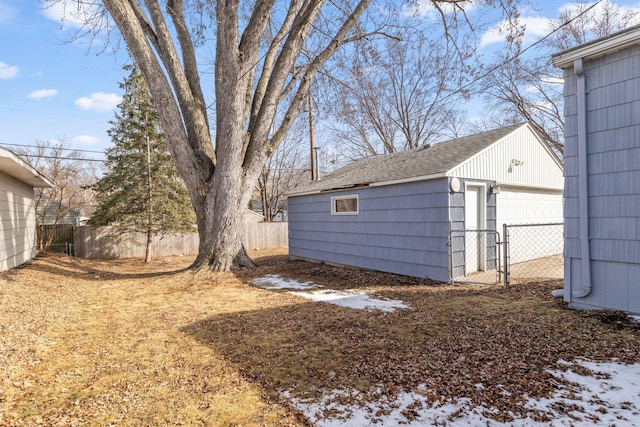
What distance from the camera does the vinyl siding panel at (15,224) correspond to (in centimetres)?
786

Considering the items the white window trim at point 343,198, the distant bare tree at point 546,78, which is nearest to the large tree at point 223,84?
the white window trim at point 343,198

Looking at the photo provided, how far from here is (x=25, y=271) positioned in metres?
7.89

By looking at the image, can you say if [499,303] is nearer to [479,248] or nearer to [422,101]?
[479,248]

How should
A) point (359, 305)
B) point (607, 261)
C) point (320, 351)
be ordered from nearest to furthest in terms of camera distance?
point (320, 351) < point (607, 261) < point (359, 305)

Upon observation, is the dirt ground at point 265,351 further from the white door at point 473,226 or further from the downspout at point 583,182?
the white door at point 473,226

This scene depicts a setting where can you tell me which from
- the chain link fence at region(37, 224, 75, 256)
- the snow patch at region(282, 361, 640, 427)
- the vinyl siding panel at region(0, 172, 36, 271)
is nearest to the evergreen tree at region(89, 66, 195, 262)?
the vinyl siding panel at region(0, 172, 36, 271)

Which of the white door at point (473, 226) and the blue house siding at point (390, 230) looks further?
the white door at point (473, 226)

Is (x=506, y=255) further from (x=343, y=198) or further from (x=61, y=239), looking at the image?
(x=61, y=239)

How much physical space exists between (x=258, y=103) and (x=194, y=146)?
2026mm

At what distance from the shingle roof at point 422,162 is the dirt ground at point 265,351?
8.53 feet

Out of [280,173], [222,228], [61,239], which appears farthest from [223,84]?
[280,173]

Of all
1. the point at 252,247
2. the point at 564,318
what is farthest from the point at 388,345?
the point at 252,247

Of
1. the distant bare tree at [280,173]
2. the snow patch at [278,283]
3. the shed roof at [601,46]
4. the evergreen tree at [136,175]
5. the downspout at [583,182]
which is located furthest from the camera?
the distant bare tree at [280,173]

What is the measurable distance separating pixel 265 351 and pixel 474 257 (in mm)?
5490
